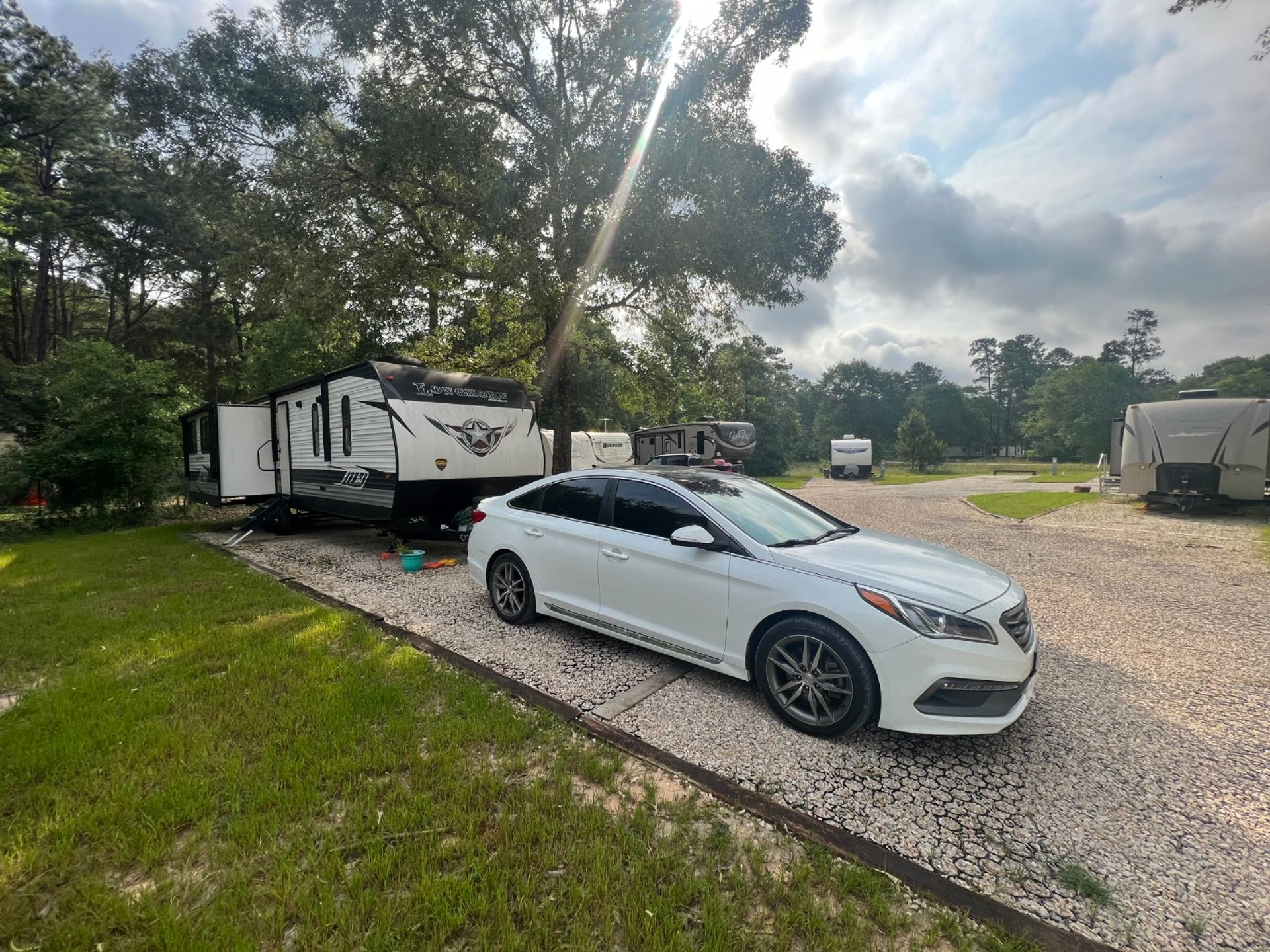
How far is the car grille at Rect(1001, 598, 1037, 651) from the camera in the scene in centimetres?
291

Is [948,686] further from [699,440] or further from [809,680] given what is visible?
[699,440]

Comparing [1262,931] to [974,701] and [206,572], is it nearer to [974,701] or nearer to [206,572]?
[974,701]

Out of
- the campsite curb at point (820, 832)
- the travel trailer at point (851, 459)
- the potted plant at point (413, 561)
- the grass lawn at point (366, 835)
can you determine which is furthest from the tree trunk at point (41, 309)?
the travel trailer at point (851, 459)

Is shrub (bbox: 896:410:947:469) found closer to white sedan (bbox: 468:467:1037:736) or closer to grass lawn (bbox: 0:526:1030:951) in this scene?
white sedan (bbox: 468:467:1037:736)

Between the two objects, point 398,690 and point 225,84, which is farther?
point 225,84

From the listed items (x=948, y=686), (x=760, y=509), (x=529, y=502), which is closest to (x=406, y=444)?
(x=529, y=502)

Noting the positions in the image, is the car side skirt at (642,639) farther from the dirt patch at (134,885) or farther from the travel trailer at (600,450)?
the travel trailer at (600,450)

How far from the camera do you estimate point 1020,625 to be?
3012 millimetres

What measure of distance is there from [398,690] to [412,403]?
497 cm

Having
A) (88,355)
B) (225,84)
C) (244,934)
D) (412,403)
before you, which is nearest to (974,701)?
(244,934)

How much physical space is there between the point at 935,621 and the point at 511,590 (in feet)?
11.4

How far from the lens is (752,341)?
13.3 metres

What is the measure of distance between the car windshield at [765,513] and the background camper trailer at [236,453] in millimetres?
9619

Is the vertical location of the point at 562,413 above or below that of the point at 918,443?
above
